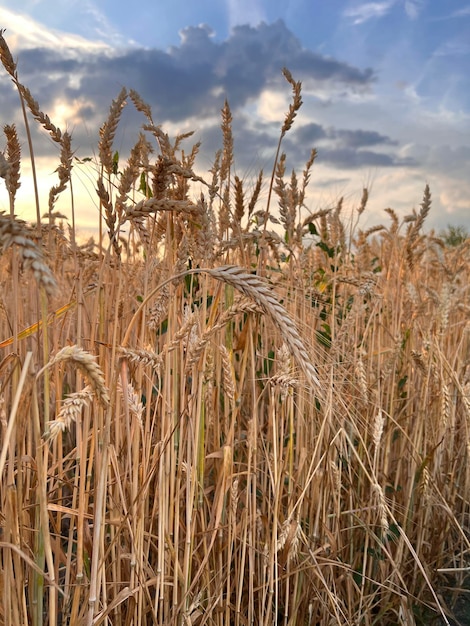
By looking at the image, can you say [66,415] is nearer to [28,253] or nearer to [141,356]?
[141,356]

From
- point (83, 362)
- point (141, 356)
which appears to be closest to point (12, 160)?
point (141, 356)

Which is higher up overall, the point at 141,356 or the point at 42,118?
the point at 42,118

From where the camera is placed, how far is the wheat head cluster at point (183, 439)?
1294 mm

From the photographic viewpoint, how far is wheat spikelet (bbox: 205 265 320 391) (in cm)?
116

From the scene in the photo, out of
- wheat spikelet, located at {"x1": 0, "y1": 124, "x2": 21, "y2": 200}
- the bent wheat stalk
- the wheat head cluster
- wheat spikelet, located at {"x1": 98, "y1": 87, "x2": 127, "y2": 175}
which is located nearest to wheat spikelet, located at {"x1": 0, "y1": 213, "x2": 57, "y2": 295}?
the wheat head cluster

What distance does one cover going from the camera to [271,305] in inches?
46.5

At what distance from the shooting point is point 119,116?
150 centimetres

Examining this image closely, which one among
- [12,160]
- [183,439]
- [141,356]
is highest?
[12,160]

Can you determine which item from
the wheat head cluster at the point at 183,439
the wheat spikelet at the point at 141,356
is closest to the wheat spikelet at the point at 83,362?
the wheat head cluster at the point at 183,439

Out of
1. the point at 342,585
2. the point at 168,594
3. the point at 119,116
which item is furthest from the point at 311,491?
the point at 119,116

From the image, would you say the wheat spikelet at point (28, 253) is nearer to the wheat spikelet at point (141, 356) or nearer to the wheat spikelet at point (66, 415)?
the wheat spikelet at point (66, 415)

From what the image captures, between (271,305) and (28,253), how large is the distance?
494 millimetres

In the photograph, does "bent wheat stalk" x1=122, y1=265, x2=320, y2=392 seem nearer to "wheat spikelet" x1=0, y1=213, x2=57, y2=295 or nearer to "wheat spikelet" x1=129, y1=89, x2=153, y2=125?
"wheat spikelet" x1=0, y1=213, x2=57, y2=295

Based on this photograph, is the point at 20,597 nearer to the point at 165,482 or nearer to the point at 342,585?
the point at 165,482
